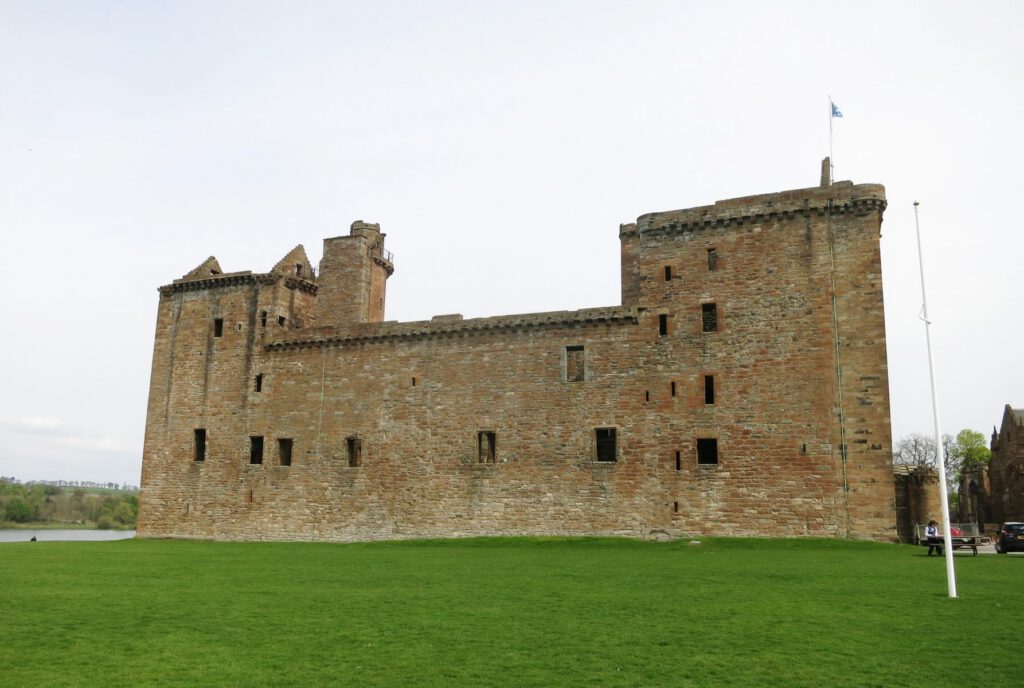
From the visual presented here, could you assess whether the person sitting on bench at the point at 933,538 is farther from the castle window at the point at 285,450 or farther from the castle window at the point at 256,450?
the castle window at the point at 256,450

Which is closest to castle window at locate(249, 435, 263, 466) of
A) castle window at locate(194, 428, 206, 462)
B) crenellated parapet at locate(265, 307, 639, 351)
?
castle window at locate(194, 428, 206, 462)

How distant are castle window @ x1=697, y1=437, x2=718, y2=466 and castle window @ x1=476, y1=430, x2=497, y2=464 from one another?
26.2ft

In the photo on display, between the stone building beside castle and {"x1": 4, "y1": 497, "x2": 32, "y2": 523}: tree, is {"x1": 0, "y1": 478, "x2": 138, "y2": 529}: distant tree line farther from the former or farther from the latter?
the stone building beside castle

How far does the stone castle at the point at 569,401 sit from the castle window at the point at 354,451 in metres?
0.07

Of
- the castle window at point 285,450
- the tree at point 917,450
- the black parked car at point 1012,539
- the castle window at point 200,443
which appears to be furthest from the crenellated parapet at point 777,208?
the tree at point 917,450

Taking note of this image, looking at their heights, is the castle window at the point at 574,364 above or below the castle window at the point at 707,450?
above

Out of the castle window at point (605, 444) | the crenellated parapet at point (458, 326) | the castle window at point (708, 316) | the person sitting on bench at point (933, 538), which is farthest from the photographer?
the crenellated parapet at point (458, 326)

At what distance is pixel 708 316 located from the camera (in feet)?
97.1

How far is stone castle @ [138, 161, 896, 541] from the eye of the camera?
89.9 ft

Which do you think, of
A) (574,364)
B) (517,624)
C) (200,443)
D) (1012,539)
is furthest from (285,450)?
(1012,539)

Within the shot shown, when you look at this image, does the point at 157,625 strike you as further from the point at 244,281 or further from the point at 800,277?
the point at 244,281

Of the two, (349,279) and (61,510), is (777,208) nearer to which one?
(349,279)

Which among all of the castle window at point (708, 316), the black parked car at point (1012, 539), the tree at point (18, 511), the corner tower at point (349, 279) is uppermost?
the corner tower at point (349, 279)

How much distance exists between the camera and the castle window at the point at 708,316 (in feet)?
96.5
